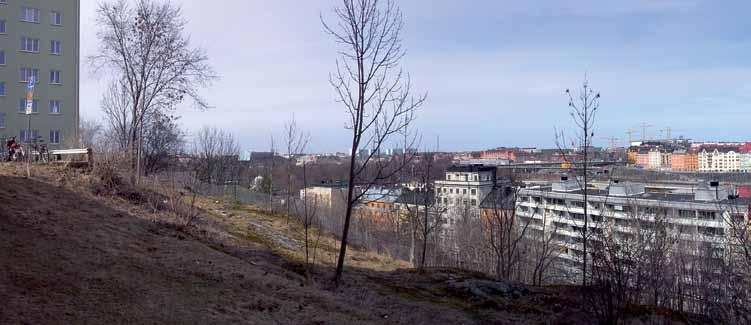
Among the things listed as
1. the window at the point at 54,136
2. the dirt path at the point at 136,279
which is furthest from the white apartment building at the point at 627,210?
the window at the point at 54,136

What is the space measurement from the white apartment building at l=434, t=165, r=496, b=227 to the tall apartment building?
947 inches

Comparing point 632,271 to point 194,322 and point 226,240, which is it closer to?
point 194,322

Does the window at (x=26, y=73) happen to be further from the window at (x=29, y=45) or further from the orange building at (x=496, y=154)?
the orange building at (x=496, y=154)

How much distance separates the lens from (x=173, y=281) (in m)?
5.86

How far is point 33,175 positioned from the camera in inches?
395

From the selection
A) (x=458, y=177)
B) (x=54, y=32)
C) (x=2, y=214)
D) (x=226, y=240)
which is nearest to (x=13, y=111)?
(x=54, y=32)

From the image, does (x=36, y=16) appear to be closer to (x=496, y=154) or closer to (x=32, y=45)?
(x=32, y=45)

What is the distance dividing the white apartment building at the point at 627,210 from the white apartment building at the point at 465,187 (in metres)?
1.77

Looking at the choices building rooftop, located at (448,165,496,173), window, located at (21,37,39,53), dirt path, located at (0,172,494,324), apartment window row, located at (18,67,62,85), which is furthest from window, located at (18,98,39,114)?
dirt path, located at (0,172,494,324)

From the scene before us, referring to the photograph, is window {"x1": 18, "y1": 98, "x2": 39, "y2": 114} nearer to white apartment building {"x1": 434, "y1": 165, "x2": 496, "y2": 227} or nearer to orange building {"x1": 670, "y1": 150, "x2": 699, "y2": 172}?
white apartment building {"x1": 434, "y1": 165, "x2": 496, "y2": 227}

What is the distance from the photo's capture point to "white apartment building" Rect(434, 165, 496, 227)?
20188 millimetres

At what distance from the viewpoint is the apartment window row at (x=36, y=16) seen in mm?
35281

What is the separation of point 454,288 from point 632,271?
11.2ft

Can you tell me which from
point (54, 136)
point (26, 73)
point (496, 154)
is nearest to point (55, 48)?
point (26, 73)
